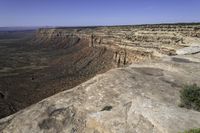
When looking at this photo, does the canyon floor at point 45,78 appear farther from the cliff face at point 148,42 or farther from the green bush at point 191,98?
the green bush at point 191,98

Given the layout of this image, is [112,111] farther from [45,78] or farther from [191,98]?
[45,78]

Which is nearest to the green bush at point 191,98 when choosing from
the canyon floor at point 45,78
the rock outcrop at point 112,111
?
the rock outcrop at point 112,111

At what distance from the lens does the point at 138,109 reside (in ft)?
32.8

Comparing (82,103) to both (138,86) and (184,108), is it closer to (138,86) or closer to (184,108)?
(138,86)

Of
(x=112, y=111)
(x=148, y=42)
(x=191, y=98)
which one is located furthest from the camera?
(x=148, y=42)

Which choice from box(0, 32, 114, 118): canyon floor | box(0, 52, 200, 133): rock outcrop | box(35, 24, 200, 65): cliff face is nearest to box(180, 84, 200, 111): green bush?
box(0, 52, 200, 133): rock outcrop

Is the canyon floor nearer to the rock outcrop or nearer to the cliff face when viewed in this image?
the cliff face

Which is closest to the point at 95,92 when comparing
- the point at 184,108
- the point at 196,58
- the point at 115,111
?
the point at 115,111

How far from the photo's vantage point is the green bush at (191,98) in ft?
34.9

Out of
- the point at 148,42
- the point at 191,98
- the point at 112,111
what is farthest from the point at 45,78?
the point at 191,98

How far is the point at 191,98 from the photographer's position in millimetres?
10805

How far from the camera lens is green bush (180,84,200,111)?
1063 cm

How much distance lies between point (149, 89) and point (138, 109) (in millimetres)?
2866

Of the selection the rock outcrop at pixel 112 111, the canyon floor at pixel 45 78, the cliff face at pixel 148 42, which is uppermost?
the rock outcrop at pixel 112 111
